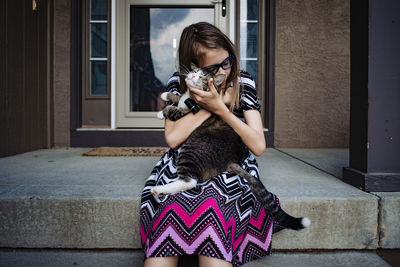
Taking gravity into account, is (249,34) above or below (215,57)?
above

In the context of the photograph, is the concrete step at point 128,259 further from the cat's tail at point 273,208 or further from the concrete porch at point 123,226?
the cat's tail at point 273,208

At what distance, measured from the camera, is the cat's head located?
1.59 meters

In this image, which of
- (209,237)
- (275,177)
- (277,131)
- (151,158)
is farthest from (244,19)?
(209,237)

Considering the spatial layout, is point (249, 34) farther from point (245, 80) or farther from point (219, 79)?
point (219, 79)

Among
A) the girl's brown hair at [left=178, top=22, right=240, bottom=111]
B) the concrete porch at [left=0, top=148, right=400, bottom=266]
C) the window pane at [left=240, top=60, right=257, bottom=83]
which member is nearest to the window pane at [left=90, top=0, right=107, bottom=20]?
the window pane at [left=240, top=60, right=257, bottom=83]

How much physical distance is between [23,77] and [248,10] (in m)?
2.94

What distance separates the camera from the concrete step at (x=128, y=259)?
151 centimetres

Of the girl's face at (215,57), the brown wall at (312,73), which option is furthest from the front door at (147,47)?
the girl's face at (215,57)

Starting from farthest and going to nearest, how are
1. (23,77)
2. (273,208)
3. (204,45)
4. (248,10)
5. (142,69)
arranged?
(142,69)
(248,10)
(23,77)
(204,45)
(273,208)

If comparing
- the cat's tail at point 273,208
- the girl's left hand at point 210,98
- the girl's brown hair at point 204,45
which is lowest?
the cat's tail at point 273,208

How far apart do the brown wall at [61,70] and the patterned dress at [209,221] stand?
262 cm

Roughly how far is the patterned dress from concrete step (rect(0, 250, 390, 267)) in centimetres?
16

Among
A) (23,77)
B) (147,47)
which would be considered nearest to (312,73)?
(147,47)

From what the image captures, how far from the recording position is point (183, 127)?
163cm
